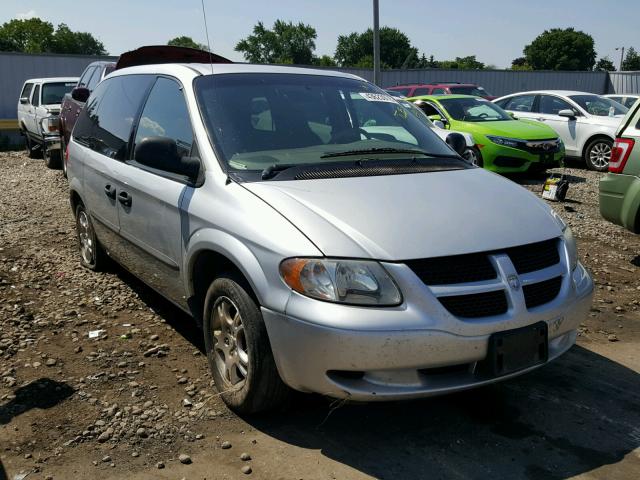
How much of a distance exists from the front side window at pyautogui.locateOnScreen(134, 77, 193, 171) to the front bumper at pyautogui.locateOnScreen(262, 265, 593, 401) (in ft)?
4.57

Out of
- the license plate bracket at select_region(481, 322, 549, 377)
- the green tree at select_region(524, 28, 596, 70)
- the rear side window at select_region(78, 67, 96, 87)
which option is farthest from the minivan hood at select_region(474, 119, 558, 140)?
the green tree at select_region(524, 28, 596, 70)

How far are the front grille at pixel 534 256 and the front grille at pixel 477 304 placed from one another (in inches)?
8.1

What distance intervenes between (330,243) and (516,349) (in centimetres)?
98

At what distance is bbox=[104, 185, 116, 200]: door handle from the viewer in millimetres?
4730

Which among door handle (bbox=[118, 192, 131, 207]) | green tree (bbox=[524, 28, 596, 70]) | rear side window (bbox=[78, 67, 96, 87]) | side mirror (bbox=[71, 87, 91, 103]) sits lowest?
door handle (bbox=[118, 192, 131, 207])

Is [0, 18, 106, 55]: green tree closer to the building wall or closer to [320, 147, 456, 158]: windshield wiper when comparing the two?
the building wall

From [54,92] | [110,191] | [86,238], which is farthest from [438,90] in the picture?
[110,191]

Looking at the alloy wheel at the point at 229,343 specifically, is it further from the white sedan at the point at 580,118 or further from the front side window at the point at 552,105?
the front side window at the point at 552,105

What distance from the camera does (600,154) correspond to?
13.1 m

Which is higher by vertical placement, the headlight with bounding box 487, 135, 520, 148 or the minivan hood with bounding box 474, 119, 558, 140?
the minivan hood with bounding box 474, 119, 558, 140

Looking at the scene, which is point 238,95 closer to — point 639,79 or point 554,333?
point 554,333

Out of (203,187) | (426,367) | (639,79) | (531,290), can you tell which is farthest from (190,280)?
(639,79)

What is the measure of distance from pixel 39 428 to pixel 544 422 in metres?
2.61

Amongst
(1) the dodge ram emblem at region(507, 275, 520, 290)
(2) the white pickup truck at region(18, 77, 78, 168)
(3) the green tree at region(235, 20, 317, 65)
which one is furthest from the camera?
(3) the green tree at region(235, 20, 317, 65)
